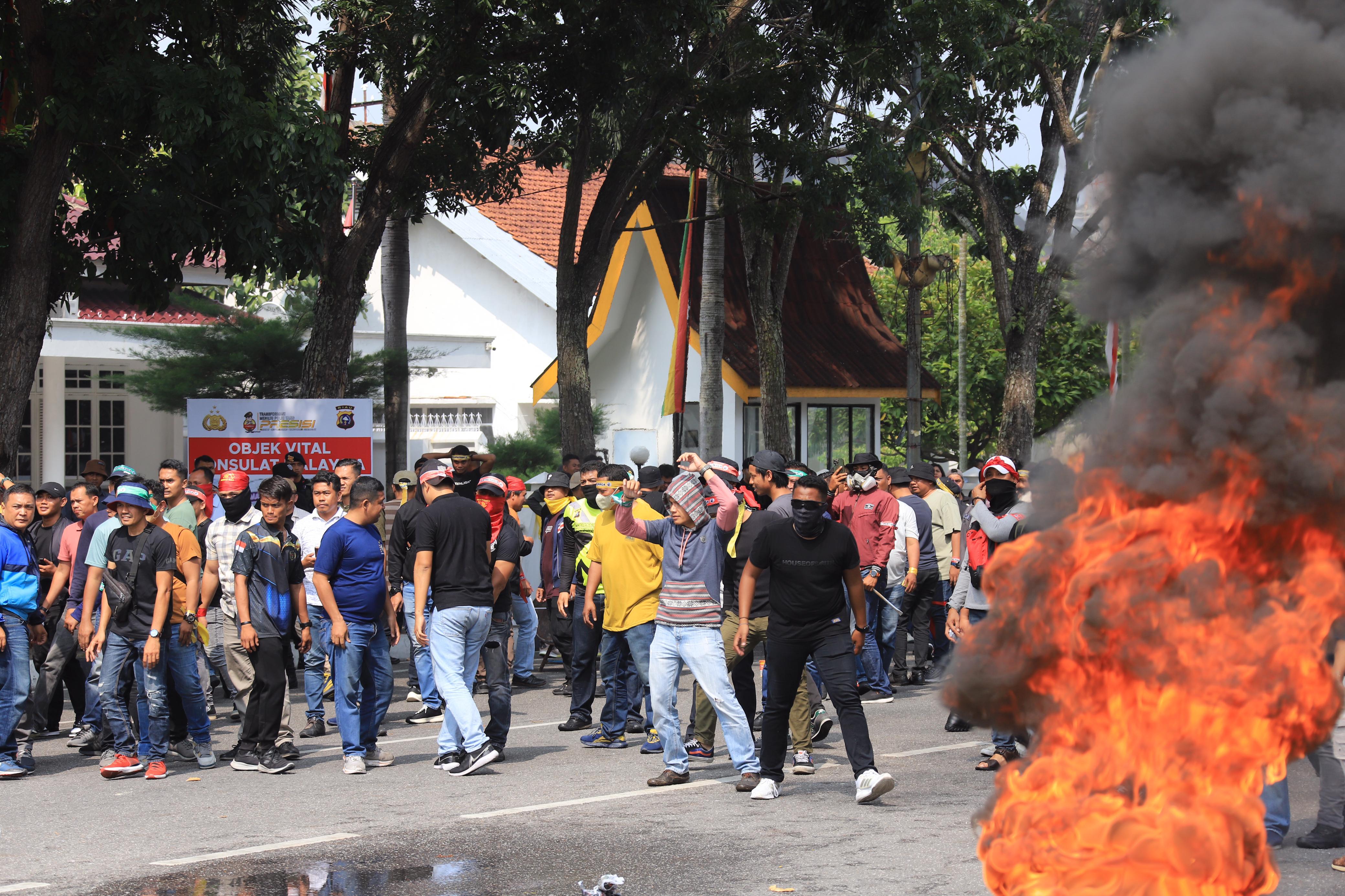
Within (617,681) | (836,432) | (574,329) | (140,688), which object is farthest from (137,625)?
(836,432)

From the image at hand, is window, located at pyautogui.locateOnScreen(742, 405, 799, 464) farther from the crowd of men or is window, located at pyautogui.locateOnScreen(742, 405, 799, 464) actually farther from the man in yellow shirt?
the man in yellow shirt

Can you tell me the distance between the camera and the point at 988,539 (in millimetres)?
8930

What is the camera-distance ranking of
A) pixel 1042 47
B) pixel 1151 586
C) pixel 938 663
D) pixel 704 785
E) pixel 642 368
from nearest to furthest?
pixel 1151 586
pixel 704 785
pixel 938 663
pixel 1042 47
pixel 642 368

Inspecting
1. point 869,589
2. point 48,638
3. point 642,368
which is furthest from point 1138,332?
point 642,368

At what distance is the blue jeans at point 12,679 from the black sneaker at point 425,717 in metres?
2.97

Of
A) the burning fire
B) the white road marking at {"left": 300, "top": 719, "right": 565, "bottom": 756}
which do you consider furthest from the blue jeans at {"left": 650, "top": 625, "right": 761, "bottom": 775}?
the burning fire

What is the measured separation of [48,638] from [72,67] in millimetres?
5137

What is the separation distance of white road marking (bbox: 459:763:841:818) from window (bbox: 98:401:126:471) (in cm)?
1966

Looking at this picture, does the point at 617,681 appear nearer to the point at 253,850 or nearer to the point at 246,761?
the point at 246,761

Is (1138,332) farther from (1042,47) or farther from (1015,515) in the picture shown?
(1042,47)

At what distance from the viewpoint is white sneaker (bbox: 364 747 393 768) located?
8906mm

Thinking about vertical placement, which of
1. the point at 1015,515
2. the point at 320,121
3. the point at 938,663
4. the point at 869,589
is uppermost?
the point at 320,121

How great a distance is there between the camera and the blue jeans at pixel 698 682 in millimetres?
8062

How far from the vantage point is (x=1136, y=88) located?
5.18 metres
